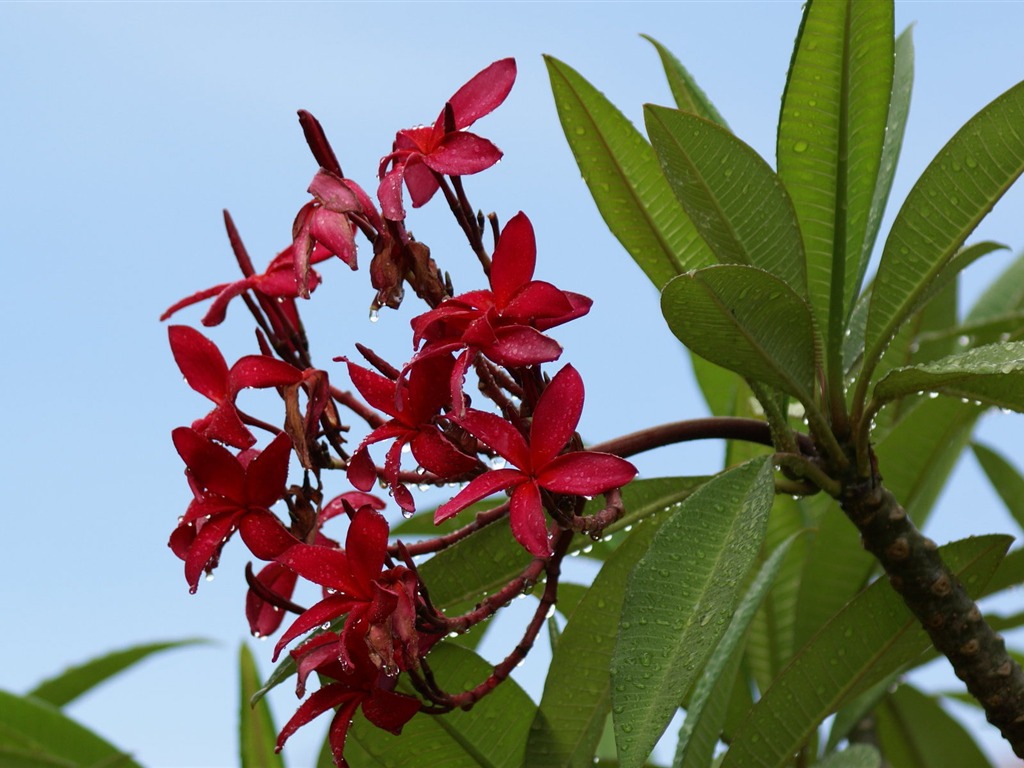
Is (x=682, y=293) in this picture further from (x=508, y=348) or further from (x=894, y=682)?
(x=894, y=682)

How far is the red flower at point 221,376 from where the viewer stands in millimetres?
875

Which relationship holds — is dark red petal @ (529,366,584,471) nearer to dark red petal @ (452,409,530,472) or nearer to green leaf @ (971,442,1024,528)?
dark red petal @ (452,409,530,472)

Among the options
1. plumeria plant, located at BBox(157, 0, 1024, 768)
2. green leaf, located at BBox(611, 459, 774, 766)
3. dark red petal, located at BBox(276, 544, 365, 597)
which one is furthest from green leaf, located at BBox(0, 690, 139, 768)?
green leaf, located at BBox(611, 459, 774, 766)

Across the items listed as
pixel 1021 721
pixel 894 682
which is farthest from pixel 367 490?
pixel 894 682

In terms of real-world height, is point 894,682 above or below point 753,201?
below

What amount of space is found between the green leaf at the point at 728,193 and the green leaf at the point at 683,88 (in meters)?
0.28

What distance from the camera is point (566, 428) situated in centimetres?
75

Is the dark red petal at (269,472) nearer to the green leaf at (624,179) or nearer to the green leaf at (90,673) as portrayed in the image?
the green leaf at (624,179)

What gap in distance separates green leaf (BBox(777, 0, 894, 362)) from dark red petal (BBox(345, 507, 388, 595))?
0.49m

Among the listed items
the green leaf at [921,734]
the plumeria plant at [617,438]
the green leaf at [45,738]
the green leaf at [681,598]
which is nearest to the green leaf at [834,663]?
the plumeria plant at [617,438]

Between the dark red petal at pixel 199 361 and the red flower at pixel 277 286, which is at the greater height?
the red flower at pixel 277 286

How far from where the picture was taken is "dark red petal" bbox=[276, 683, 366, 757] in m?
0.79

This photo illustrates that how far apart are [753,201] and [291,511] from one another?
0.45 metres

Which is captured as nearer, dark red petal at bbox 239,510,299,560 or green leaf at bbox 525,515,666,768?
dark red petal at bbox 239,510,299,560
